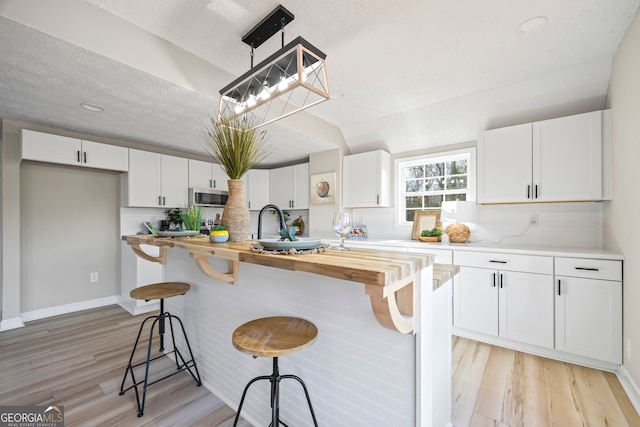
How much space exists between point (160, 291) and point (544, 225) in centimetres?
371

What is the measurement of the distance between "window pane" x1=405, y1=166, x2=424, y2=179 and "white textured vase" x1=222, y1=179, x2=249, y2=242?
9.61ft

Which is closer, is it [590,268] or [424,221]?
[590,268]

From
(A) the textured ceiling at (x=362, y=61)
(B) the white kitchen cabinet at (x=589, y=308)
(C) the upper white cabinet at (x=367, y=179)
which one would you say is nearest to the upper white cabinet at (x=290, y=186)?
(C) the upper white cabinet at (x=367, y=179)

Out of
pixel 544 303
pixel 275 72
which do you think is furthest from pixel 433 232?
pixel 275 72

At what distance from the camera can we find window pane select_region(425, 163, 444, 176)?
3768 mm

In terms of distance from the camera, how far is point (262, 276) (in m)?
1.64

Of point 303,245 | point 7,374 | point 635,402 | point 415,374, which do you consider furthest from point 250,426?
point 635,402

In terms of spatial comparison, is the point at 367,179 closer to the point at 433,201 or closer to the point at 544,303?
the point at 433,201

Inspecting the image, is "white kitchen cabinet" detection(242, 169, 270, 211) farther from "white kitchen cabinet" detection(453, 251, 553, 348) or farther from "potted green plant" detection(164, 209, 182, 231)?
"white kitchen cabinet" detection(453, 251, 553, 348)

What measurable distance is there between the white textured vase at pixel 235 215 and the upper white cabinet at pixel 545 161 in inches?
104

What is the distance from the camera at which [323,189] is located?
434cm

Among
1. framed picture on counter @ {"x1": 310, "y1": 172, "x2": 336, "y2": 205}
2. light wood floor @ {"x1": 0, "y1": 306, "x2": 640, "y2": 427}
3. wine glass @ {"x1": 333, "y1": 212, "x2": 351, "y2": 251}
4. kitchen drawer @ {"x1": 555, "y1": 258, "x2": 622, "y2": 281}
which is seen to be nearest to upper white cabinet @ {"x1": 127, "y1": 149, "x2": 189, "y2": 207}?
light wood floor @ {"x1": 0, "y1": 306, "x2": 640, "y2": 427}

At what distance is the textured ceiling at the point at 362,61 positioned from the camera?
1739 mm

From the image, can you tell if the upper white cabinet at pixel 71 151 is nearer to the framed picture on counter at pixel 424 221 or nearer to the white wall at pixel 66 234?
the white wall at pixel 66 234
